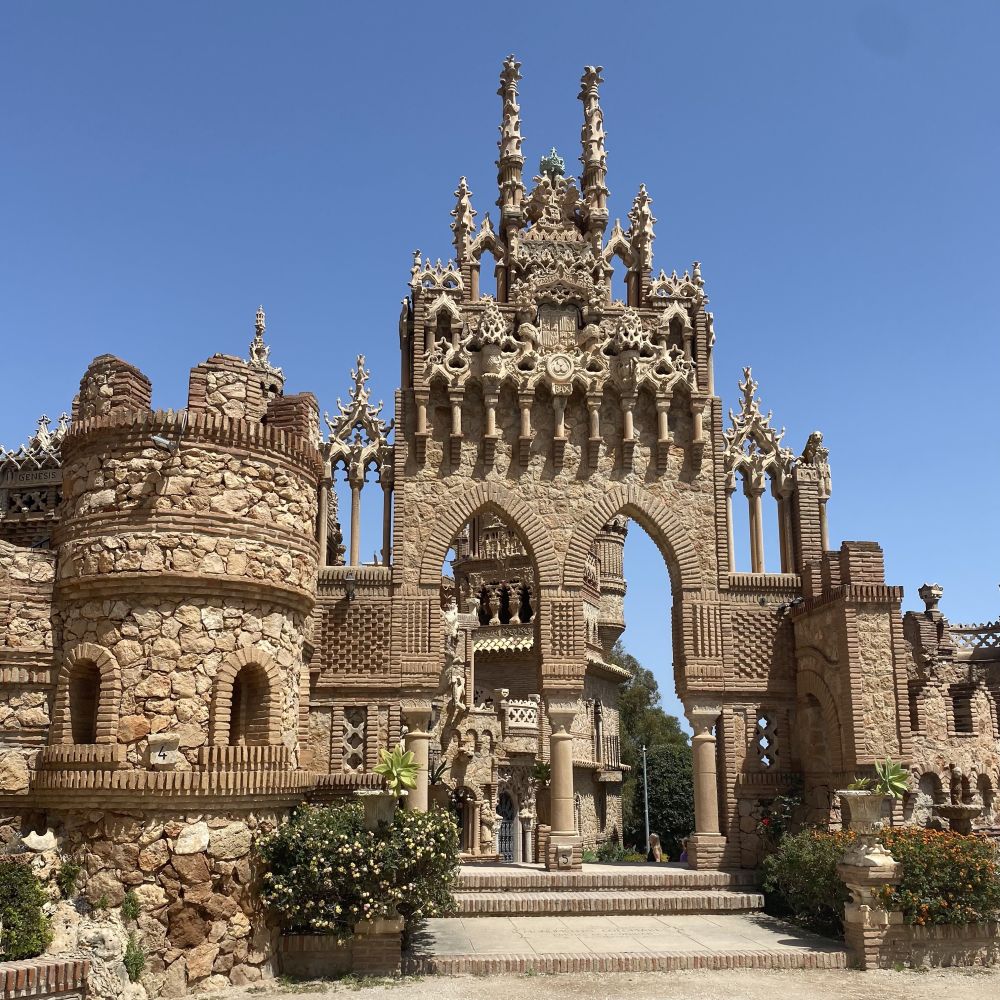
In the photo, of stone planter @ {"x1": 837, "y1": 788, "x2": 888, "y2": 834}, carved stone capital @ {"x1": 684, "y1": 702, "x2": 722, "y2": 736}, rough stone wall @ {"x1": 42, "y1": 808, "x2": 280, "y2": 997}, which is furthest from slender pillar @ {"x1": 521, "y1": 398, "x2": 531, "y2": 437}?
rough stone wall @ {"x1": 42, "y1": 808, "x2": 280, "y2": 997}

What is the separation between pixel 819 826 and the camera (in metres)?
17.7

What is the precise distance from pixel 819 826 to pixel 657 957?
6.25 meters

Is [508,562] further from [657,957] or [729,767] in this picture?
[657,957]

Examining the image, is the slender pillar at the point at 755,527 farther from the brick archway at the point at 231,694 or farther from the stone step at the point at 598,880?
the brick archway at the point at 231,694

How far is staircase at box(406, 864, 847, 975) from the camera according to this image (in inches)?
490

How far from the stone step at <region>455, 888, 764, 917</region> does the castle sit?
60.1 inches

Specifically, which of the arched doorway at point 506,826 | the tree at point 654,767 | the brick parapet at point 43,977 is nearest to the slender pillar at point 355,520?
the brick parapet at point 43,977

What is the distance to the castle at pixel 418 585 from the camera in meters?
11.3

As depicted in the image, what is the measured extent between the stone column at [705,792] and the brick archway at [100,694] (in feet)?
35.0

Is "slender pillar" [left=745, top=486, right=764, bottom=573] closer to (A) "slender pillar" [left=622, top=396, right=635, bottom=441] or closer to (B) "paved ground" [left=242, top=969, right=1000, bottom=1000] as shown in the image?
(A) "slender pillar" [left=622, top=396, right=635, bottom=441]

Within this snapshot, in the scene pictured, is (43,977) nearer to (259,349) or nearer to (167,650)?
(167,650)

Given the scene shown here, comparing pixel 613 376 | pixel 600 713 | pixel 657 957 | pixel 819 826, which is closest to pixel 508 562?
pixel 600 713

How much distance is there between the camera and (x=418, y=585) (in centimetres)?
1864

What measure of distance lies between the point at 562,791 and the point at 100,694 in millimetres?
9403
